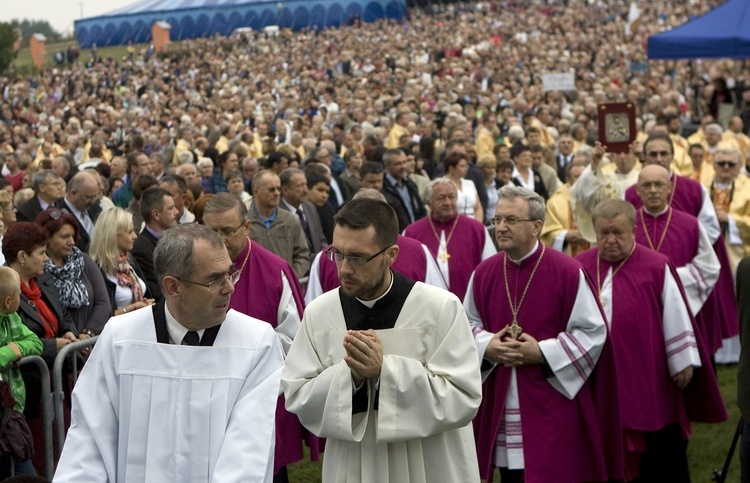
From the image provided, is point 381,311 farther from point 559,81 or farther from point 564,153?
point 559,81

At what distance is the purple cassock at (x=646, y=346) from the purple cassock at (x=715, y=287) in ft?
5.46

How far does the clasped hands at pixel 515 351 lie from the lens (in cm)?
547

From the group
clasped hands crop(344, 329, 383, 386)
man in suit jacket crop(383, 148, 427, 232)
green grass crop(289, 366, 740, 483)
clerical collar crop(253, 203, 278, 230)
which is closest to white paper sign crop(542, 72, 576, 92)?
man in suit jacket crop(383, 148, 427, 232)

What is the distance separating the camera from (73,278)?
6.16 meters

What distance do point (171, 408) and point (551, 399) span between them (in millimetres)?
2536

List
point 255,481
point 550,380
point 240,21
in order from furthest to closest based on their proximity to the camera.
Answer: point 240,21 → point 550,380 → point 255,481

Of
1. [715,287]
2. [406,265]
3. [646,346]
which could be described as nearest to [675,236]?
[715,287]

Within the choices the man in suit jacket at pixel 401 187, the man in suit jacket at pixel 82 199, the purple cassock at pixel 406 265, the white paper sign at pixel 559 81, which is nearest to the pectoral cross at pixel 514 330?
the purple cassock at pixel 406 265

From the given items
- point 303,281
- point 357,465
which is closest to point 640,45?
point 303,281

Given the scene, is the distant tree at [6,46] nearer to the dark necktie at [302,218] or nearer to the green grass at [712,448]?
the dark necktie at [302,218]

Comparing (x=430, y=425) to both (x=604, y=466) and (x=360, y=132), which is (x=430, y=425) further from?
(x=360, y=132)

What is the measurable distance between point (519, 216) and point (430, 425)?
6.37 feet

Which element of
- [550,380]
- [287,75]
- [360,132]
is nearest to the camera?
[550,380]

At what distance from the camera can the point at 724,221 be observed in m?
9.43
